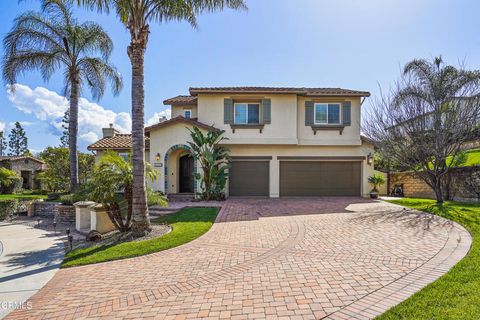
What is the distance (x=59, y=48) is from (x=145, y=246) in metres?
14.1

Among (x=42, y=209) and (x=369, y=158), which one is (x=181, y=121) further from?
(x=369, y=158)

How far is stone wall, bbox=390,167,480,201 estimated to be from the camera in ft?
50.3

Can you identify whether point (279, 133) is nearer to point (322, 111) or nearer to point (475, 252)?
point (322, 111)

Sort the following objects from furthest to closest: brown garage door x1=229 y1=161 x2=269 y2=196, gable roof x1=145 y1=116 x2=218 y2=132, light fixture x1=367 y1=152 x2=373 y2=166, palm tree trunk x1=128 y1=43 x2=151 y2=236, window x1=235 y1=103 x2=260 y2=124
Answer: light fixture x1=367 y1=152 x2=373 y2=166, brown garage door x1=229 y1=161 x2=269 y2=196, window x1=235 y1=103 x2=260 y2=124, gable roof x1=145 y1=116 x2=218 y2=132, palm tree trunk x1=128 y1=43 x2=151 y2=236

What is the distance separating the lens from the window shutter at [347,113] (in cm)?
1800

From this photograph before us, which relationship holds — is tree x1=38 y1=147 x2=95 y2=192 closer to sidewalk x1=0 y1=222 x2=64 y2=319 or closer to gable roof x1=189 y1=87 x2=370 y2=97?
gable roof x1=189 y1=87 x2=370 y2=97

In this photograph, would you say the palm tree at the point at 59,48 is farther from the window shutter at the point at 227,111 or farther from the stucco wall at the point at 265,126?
the window shutter at the point at 227,111

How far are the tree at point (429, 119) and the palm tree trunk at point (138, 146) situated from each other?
12223mm

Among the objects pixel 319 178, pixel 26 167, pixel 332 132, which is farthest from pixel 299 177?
pixel 26 167

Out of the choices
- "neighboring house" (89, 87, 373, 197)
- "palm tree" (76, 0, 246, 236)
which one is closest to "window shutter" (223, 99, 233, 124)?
"neighboring house" (89, 87, 373, 197)

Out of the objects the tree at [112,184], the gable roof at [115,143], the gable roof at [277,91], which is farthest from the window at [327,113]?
the tree at [112,184]

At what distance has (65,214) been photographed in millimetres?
12781

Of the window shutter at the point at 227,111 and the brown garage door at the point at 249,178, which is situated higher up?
the window shutter at the point at 227,111

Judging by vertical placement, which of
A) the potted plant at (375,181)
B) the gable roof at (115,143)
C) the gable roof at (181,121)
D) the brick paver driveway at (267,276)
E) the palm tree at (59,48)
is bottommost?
the brick paver driveway at (267,276)
